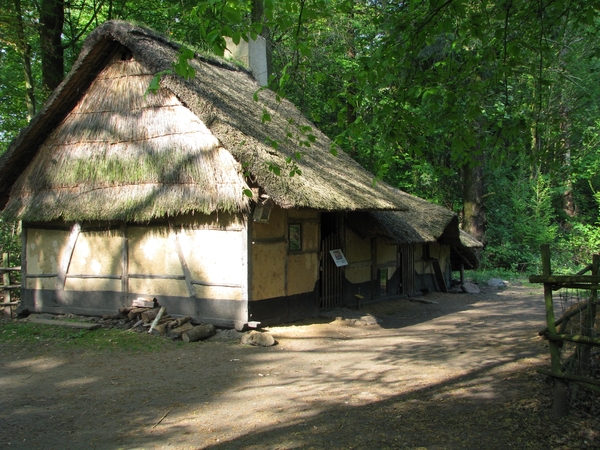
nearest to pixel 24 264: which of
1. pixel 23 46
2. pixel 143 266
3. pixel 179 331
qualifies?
pixel 143 266

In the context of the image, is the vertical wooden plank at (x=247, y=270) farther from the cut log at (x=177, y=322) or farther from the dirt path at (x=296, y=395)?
the cut log at (x=177, y=322)

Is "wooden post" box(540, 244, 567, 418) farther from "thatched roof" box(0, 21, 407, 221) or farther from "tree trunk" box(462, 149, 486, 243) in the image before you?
"tree trunk" box(462, 149, 486, 243)

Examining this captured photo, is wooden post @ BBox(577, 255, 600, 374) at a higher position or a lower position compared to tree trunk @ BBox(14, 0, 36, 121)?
lower

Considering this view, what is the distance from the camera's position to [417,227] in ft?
44.1

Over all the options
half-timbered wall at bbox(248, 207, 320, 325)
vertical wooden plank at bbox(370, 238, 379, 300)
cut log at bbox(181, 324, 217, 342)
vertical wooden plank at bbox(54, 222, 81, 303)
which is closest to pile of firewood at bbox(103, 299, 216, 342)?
cut log at bbox(181, 324, 217, 342)

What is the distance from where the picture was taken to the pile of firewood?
29.2 ft

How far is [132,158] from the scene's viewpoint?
32.3 ft

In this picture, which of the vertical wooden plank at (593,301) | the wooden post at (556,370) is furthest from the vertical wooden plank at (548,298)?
the vertical wooden plank at (593,301)

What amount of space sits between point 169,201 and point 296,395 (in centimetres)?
437

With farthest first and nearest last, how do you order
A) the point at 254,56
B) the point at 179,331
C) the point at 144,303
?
the point at 254,56, the point at 144,303, the point at 179,331

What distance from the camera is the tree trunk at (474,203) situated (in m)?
20.1

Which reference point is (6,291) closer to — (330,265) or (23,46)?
(23,46)

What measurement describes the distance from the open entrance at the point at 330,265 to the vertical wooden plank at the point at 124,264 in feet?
12.4

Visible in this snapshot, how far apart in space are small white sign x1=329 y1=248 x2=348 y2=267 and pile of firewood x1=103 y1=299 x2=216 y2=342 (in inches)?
118
